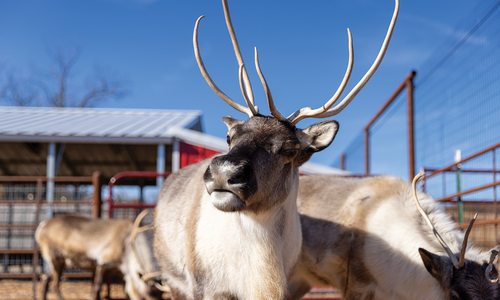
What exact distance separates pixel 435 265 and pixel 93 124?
1339 cm

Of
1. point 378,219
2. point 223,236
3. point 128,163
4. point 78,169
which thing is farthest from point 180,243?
point 78,169

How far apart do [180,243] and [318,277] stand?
4.49 ft

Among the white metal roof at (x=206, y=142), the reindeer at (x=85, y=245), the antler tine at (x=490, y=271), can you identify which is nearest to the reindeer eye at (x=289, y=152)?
the antler tine at (x=490, y=271)

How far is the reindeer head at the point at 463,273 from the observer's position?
3629 millimetres

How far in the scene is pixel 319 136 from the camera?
3.68m

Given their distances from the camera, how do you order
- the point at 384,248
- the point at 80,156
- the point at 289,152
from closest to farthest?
the point at 289,152
the point at 384,248
the point at 80,156

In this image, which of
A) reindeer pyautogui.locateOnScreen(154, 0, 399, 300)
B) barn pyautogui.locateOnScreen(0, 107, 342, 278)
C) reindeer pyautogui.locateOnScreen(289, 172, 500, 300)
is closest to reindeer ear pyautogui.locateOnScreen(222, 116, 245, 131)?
reindeer pyautogui.locateOnScreen(154, 0, 399, 300)

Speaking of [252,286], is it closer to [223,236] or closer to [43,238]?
[223,236]

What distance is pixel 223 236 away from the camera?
3.60 meters

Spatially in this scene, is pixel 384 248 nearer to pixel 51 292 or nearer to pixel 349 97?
pixel 349 97

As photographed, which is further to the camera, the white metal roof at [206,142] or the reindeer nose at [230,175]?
the white metal roof at [206,142]

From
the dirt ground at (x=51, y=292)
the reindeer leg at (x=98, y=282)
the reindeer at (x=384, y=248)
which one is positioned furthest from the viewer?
the dirt ground at (x=51, y=292)

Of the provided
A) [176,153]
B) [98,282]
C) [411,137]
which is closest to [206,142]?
[176,153]

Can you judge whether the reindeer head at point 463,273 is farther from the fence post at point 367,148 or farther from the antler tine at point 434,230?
the fence post at point 367,148
